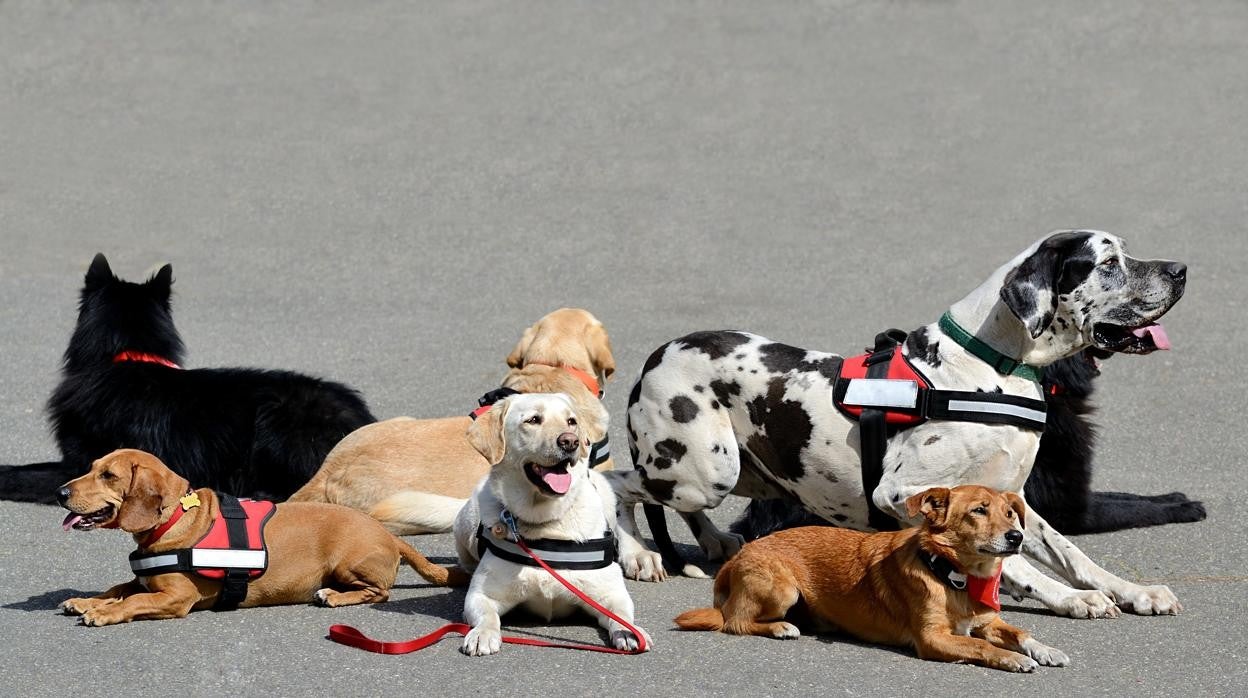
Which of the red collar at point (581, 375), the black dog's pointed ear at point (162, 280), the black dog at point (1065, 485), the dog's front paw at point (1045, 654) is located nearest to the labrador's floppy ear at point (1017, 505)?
the dog's front paw at point (1045, 654)

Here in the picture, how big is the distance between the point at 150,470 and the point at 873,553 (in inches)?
103

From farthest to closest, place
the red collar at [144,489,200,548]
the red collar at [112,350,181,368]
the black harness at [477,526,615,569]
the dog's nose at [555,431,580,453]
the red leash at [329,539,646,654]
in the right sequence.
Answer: the red collar at [112,350,181,368], the red collar at [144,489,200,548], the black harness at [477,526,615,569], the dog's nose at [555,431,580,453], the red leash at [329,539,646,654]

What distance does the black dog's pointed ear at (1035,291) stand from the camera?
19.3ft

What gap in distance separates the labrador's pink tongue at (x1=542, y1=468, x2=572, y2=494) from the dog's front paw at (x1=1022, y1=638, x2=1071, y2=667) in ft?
5.46

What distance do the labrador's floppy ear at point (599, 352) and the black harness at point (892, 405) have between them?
139 cm

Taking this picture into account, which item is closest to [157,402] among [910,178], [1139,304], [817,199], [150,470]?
[150,470]

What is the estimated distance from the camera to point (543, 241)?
44.1ft

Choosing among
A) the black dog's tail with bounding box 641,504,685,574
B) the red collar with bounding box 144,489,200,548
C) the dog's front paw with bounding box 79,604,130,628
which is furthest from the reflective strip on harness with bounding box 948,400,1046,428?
the dog's front paw with bounding box 79,604,130,628

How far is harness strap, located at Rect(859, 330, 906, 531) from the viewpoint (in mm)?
6082

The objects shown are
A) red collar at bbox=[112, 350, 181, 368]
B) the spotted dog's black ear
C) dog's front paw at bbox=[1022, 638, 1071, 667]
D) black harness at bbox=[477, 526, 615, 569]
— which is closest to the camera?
dog's front paw at bbox=[1022, 638, 1071, 667]

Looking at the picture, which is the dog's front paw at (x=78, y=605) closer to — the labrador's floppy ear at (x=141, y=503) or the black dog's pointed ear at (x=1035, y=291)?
the labrador's floppy ear at (x=141, y=503)

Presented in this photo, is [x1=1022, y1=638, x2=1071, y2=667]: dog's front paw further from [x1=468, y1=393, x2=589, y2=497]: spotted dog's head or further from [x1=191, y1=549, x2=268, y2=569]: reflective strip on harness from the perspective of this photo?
[x1=191, y1=549, x2=268, y2=569]: reflective strip on harness

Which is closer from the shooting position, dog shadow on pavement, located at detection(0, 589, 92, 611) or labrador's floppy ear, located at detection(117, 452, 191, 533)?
labrador's floppy ear, located at detection(117, 452, 191, 533)

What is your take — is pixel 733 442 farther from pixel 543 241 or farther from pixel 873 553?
pixel 543 241
